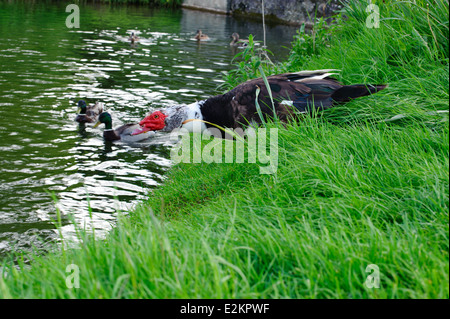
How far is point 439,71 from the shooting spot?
423 cm

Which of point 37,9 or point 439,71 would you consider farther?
point 37,9

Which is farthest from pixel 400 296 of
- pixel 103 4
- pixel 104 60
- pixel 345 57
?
pixel 103 4

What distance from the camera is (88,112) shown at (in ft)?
28.5

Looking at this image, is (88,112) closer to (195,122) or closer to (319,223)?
(195,122)

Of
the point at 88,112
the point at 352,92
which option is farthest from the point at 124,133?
the point at 352,92

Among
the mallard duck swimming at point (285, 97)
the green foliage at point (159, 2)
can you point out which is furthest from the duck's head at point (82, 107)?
the green foliage at point (159, 2)

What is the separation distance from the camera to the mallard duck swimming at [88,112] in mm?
8688

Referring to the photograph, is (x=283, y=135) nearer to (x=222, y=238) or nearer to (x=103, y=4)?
(x=222, y=238)

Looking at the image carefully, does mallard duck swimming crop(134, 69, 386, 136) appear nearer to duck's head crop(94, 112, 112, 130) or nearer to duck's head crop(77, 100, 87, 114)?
duck's head crop(94, 112, 112, 130)

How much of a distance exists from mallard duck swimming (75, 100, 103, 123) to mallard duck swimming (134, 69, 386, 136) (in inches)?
140

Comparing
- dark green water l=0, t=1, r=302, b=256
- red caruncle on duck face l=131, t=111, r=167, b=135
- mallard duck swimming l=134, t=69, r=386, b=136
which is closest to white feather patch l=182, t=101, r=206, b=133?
mallard duck swimming l=134, t=69, r=386, b=136

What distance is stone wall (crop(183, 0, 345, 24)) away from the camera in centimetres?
2641

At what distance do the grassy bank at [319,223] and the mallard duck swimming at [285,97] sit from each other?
158mm

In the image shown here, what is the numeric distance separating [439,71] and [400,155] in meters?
1.43
